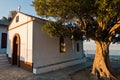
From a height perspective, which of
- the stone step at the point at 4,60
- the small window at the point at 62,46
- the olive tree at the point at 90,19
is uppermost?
the olive tree at the point at 90,19

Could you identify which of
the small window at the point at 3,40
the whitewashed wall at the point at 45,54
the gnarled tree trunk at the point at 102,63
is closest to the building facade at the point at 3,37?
the small window at the point at 3,40

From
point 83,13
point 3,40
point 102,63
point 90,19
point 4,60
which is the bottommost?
point 4,60

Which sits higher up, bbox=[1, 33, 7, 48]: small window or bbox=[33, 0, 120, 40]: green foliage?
bbox=[33, 0, 120, 40]: green foliage

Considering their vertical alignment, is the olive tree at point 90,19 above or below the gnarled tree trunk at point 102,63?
→ above

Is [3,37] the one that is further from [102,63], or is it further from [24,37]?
[102,63]

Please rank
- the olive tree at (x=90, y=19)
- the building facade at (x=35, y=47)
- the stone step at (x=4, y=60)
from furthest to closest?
the stone step at (x=4, y=60), the building facade at (x=35, y=47), the olive tree at (x=90, y=19)

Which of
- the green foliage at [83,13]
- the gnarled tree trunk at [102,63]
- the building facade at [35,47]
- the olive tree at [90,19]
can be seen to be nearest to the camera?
the green foliage at [83,13]

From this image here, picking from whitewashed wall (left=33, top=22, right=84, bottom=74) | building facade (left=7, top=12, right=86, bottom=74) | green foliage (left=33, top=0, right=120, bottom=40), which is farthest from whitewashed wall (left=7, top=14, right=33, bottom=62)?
green foliage (left=33, top=0, right=120, bottom=40)

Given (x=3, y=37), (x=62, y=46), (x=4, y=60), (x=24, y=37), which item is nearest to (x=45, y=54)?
(x=24, y=37)

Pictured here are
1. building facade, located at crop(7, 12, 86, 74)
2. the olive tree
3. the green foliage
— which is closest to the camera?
the green foliage

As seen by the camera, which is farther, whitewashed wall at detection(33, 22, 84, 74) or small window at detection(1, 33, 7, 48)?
small window at detection(1, 33, 7, 48)

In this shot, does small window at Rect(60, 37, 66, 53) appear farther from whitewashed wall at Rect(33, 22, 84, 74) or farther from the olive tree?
the olive tree

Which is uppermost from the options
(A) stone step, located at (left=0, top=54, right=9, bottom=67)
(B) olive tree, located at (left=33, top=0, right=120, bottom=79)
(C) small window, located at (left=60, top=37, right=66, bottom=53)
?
(B) olive tree, located at (left=33, top=0, right=120, bottom=79)

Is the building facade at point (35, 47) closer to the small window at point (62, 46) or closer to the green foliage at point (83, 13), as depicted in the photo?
the small window at point (62, 46)
